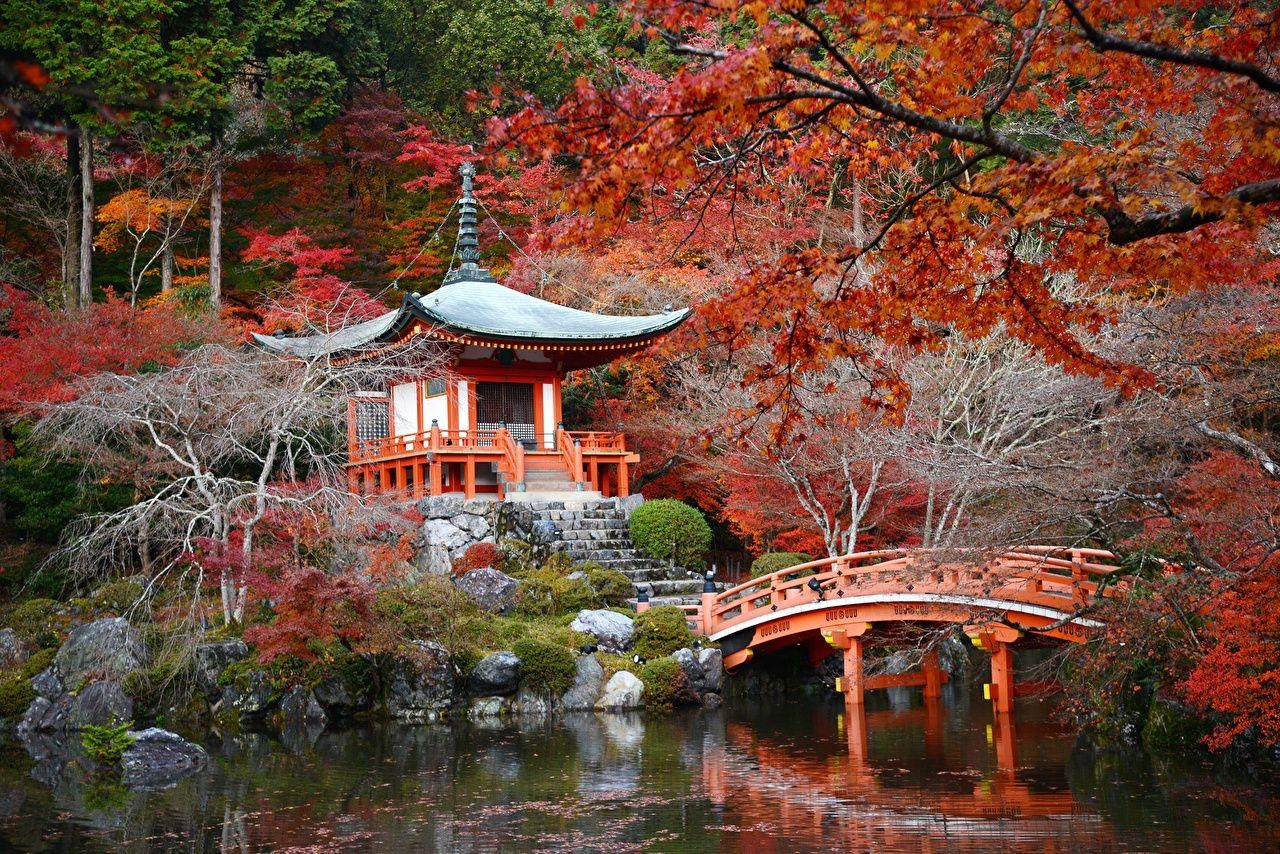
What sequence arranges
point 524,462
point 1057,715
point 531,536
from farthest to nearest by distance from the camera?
point 524,462 < point 531,536 < point 1057,715

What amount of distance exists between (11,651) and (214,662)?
9.90ft

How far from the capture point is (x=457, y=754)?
13.1 m

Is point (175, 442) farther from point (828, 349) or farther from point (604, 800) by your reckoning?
point (828, 349)

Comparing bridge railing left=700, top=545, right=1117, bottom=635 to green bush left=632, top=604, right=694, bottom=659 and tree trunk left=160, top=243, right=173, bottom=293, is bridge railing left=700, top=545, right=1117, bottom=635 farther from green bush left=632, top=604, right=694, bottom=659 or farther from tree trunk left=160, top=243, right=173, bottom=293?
tree trunk left=160, top=243, right=173, bottom=293

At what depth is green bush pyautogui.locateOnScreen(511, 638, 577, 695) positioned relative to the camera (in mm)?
15742

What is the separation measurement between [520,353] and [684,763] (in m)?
11.7

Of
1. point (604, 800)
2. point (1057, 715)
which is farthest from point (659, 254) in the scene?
point (604, 800)

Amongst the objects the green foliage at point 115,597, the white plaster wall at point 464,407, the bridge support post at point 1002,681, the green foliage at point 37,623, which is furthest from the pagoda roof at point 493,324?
the bridge support post at point 1002,681

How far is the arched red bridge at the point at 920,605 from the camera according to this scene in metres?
12.7

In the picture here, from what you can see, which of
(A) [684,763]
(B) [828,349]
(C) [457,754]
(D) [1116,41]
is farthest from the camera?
(C) [457,754]

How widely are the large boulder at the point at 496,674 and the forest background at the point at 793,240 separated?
460 cm

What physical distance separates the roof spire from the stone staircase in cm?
588

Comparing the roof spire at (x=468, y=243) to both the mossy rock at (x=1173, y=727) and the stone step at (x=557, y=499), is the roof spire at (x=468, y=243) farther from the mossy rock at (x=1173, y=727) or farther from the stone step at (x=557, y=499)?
the mossy rock at (x=1173, y=727)

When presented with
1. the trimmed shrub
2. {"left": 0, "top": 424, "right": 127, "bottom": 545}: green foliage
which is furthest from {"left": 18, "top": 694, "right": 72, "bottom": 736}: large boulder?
the trimmed shrub
